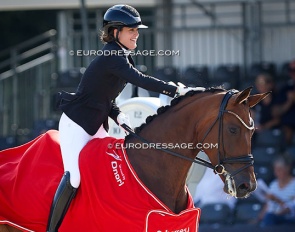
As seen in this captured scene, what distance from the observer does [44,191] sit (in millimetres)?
6125

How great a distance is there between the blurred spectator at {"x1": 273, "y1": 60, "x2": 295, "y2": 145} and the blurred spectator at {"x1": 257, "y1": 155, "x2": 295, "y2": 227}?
3.04 ft

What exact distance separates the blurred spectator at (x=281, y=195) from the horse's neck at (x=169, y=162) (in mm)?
4091

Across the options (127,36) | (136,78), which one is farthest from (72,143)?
(127,36)

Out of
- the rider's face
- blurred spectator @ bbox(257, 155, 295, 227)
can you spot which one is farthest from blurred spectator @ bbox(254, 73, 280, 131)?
the rider's face

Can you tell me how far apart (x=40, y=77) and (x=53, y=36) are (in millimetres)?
695

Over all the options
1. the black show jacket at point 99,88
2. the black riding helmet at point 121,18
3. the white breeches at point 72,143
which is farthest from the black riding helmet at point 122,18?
the white breeches at point 72,143

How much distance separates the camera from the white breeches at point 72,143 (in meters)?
6.00

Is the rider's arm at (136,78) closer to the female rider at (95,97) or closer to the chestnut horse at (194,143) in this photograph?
the female rider at (95,97)

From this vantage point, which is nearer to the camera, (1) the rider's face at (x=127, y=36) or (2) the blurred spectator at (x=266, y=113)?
(1) the rider's face at (x=127, y=36)

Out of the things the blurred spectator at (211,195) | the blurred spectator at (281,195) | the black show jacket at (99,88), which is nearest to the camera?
the black show jacket at (99,88)

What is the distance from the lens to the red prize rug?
572 centimetres

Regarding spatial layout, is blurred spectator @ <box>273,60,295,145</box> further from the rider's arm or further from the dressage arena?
the rider's arm

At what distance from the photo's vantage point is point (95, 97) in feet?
19.9

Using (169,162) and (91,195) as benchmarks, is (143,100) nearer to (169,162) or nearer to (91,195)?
(169,162)
